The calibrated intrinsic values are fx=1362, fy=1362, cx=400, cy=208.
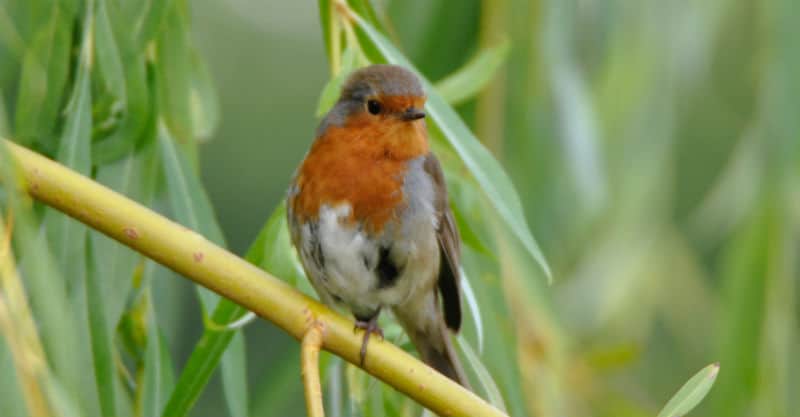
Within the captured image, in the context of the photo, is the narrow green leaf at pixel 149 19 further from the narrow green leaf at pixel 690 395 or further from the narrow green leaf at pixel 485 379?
the narrow green leaf at pixel 690 395

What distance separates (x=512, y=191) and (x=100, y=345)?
0.72 meters

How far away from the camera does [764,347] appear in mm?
2846

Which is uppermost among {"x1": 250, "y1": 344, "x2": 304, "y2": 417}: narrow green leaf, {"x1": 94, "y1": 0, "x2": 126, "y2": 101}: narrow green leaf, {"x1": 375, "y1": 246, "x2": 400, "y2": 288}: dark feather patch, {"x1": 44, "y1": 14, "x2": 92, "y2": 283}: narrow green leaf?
{"x1": 94, "y1": 0, "x2": 126, "y2": 101}: narrow green leaf

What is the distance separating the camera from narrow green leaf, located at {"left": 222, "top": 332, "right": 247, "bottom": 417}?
2.27 meters

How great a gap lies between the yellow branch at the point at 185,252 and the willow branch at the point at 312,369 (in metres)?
0.07

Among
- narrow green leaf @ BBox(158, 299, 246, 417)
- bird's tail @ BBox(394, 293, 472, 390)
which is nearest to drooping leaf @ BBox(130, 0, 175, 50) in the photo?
narrow green leaf @ BBox(158, 299, 246, 417)

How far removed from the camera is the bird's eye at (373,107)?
9.33ft

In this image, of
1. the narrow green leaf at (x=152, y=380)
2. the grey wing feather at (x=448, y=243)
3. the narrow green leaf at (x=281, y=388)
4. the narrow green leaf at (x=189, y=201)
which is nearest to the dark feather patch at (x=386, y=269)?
the grey wing feather at (x=448, y=243)

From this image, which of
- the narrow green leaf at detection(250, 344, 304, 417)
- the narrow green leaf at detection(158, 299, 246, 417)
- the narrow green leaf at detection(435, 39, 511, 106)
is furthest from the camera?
the narrow green leaf at detection(250, 344, 304, 417)

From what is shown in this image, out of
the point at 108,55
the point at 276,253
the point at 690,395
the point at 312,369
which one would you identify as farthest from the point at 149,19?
the point at 690,395

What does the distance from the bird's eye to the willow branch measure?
94 cm

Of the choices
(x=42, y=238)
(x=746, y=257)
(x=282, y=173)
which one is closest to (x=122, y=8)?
(x=42, y=238)

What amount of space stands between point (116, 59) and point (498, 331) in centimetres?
84

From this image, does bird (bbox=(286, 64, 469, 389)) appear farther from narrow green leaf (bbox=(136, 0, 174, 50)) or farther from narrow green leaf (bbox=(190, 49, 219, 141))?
narrow green leaf (bbox=(136, 0, 174, 50))
